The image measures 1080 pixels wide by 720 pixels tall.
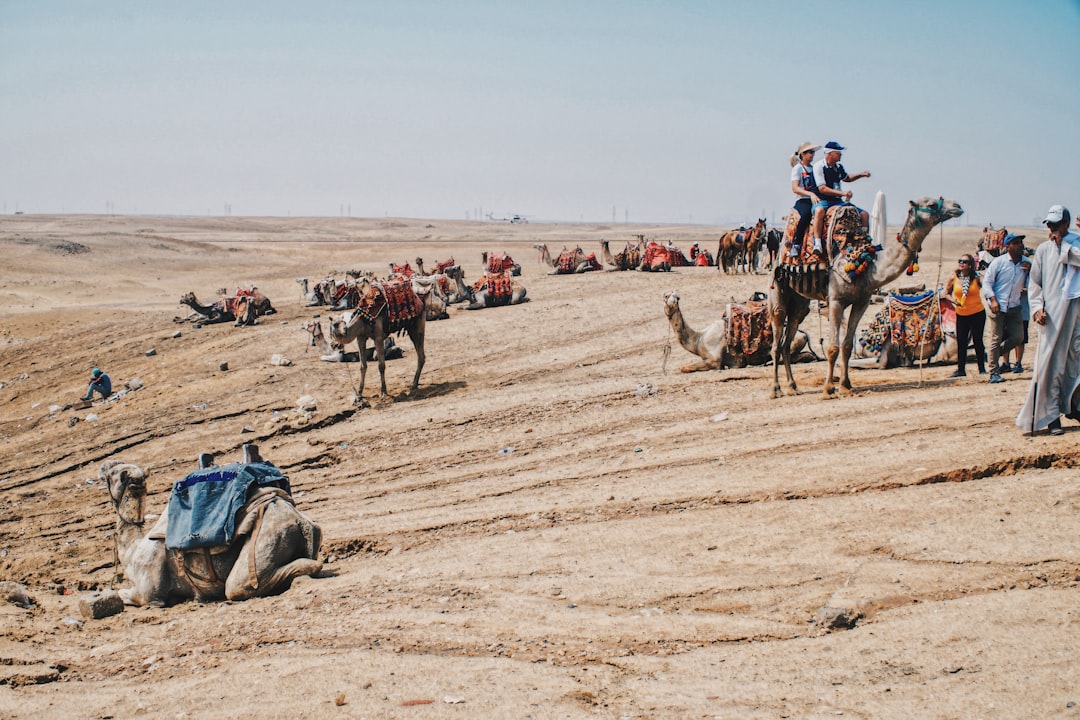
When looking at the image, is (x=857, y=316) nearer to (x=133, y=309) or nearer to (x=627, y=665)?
(x=627, y=665)

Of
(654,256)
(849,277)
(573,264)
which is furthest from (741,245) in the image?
(849,277)

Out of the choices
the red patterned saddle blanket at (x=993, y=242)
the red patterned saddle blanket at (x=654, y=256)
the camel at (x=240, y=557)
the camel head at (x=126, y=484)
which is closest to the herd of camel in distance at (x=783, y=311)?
the red patterned saddle blanket at (x=993, y=242)

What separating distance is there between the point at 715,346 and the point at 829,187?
3.84 meters

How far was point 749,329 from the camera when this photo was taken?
15.1 m

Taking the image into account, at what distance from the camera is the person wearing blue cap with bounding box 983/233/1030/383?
1207cm

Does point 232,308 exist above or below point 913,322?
below

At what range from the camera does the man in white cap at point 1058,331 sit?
28.5ft

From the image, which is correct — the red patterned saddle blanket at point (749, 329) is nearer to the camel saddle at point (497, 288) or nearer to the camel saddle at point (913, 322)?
the camel saddle at point (913, 322)

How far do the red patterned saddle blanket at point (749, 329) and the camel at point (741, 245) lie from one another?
1404 centimetres

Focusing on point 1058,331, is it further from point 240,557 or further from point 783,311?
point 240,557

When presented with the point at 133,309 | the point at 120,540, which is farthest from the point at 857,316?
the point at 133,309

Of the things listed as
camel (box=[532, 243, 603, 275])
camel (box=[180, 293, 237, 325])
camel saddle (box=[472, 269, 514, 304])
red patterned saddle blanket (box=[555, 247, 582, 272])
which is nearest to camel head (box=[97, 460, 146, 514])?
camel saddle (box=[472, 269, 514, 304])

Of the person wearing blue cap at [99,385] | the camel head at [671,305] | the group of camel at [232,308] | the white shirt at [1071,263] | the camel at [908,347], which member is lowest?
the person wearing blue cap at [99,385]

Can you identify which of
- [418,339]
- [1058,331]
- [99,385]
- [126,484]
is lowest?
[99,385]
